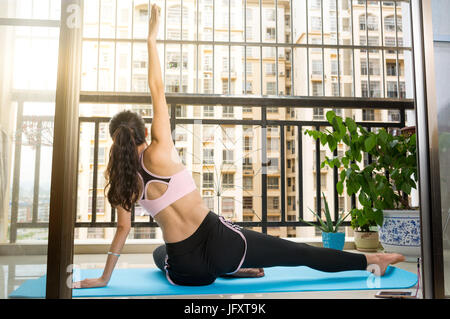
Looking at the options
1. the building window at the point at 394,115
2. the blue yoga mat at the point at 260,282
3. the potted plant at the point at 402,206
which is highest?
the building window at the point at 394,115

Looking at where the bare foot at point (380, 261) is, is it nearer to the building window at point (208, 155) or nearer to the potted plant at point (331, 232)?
the potted plant at point (331, 232)

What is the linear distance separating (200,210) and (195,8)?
1011 mm

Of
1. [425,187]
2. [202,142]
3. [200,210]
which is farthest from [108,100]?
[425,187]

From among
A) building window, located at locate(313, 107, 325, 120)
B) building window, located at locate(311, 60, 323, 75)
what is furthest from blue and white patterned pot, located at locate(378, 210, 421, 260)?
building window, located at locate(311, 60, 323, 75)

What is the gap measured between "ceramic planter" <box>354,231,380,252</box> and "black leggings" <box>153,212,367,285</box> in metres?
0.08

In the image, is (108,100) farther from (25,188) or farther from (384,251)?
(384,251)

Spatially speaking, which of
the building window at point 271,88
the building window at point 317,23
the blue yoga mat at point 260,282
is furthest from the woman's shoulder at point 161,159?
the building window at point 317,23

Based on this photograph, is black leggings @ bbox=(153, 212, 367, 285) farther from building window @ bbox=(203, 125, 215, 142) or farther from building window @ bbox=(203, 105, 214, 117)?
building window @ bbox=(203, 105, 214, 117)

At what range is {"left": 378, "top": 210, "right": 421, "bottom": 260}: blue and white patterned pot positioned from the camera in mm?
1616

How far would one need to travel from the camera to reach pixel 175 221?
1.49 m

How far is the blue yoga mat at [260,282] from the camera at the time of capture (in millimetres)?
1333

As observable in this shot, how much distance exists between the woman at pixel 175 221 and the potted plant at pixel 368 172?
171mm

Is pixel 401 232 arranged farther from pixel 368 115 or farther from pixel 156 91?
Result: pixel 156 91

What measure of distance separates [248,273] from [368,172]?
83 cm
